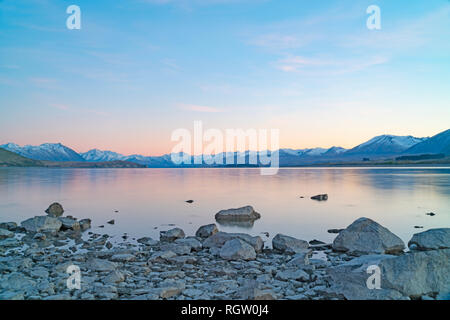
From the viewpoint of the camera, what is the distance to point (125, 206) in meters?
27.1

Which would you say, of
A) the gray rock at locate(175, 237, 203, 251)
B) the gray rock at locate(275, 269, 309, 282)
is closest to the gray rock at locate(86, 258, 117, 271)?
the gray rock at locate(175, 237, 203, 251)

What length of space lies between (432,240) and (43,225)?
17.4 m

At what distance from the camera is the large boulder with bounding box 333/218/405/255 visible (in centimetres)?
1181

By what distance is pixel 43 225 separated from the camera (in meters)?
15.7

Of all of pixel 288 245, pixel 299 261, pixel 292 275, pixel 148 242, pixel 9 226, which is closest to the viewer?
pixel 292 275

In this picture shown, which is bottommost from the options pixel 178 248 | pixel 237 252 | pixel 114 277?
pixel 178 248

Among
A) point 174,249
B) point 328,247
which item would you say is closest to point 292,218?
point 328,247

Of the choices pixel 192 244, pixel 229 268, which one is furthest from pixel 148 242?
pixel 229 268

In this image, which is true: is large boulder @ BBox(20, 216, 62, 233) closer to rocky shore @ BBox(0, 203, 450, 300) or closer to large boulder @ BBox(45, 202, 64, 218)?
rocky shore @ BBox(0, 203, 450, 300)

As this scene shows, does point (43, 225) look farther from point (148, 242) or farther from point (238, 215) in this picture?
point (238, 215)

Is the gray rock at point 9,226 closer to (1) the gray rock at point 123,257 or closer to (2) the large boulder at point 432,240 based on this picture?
(1) the gray rock at point 123,257

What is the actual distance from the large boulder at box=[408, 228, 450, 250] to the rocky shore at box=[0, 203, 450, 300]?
33 mm

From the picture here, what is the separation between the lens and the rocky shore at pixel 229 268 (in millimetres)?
7465

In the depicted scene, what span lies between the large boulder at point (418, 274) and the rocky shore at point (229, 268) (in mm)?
22
